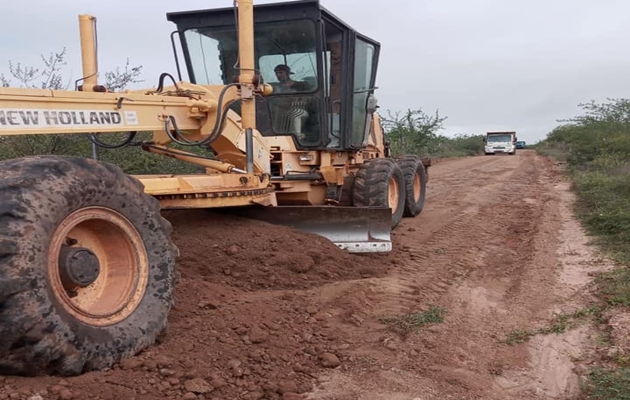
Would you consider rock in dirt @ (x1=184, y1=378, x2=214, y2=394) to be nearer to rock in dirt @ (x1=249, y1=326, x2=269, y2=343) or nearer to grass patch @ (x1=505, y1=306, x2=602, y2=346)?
rock in dirt @ (x1=249, y1=326, x2=269, y2=343)

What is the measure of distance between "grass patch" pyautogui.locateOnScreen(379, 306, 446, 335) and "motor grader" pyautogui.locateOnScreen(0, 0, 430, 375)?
5.04 feet

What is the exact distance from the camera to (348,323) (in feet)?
13.9

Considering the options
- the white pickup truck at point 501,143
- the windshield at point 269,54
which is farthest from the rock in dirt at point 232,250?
the white pickup truck at point 501,143

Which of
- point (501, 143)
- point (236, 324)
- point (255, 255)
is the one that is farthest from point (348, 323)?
point (501, 143)

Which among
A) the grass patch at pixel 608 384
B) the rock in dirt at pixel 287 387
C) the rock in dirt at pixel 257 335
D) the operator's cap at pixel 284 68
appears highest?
the operator's cap at pixel 284 68

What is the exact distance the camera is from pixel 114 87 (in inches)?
360

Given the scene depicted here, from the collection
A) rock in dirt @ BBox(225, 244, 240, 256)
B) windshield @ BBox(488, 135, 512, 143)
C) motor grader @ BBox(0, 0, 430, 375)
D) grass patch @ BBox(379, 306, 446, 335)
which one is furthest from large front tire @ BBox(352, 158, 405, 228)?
windshield @ BBox(488, 135, 512, 143)

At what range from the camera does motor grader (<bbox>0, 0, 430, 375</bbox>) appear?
2852 mm

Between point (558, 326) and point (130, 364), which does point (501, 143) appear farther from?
point (130, 364)

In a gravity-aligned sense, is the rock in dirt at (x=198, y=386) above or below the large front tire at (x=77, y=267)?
below

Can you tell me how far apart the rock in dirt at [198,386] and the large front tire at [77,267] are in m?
0.39

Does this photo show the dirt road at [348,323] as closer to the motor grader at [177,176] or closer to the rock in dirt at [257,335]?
the rock in dirt at [257,335]

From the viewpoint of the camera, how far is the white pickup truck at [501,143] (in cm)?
4225

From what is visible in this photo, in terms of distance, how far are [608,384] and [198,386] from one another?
215cm
